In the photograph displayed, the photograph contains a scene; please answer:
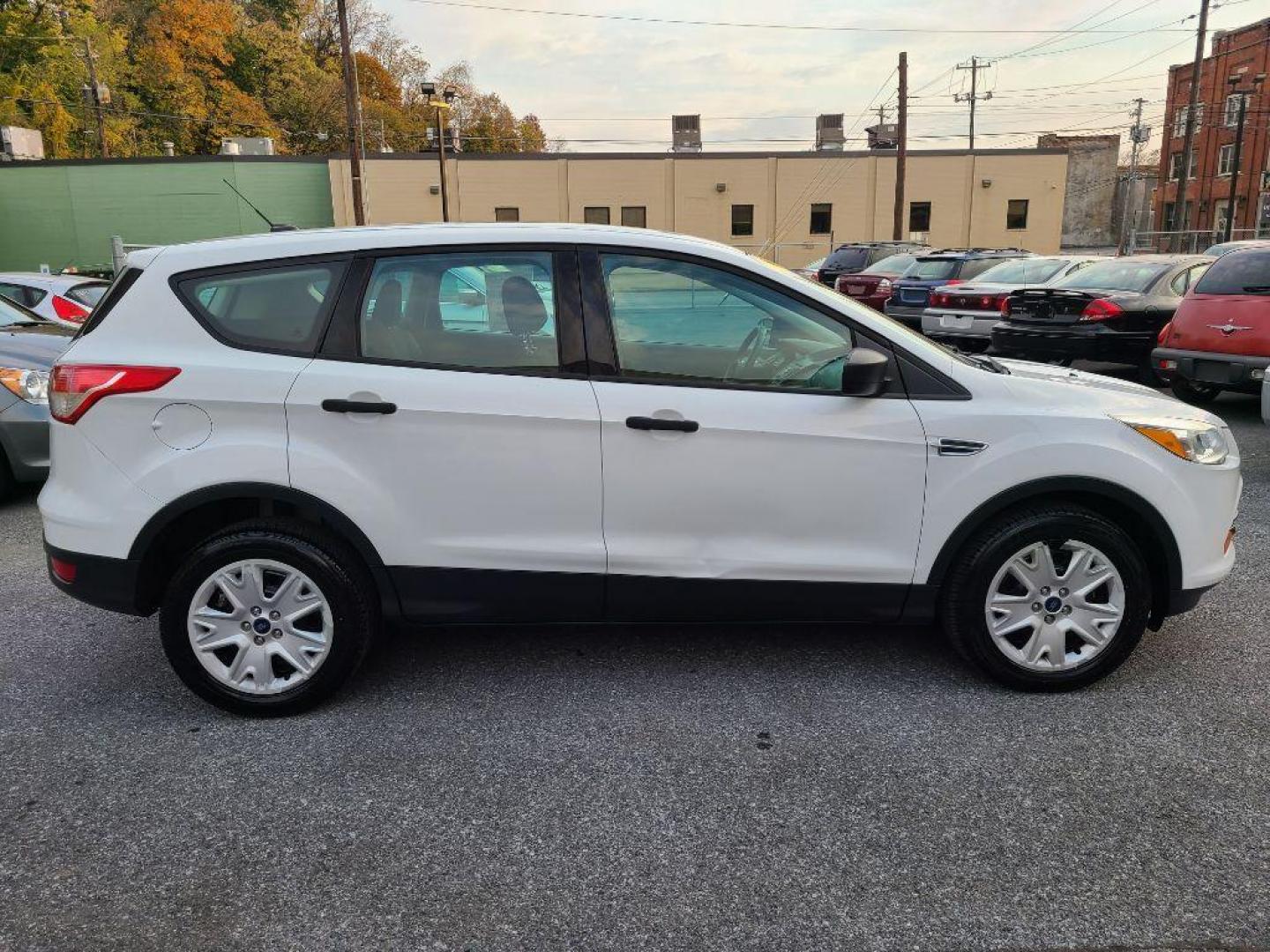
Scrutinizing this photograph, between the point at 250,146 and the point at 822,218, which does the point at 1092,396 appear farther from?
the point at 250,146

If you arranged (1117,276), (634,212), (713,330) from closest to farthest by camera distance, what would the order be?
(713,330) < (1117,276) < (634,212)

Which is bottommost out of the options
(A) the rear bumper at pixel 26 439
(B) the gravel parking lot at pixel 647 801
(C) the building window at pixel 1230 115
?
(B) the gravel parking lot at pixel 647 801

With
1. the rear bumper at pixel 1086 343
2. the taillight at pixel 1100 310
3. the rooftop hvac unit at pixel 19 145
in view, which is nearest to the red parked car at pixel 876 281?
the rear bumper at pixel 1086 343

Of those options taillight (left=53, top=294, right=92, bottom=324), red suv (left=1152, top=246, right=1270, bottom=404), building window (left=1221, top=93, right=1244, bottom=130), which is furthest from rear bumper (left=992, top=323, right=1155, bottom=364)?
building window (left=1221, top=93, right=1244, bottom=130)

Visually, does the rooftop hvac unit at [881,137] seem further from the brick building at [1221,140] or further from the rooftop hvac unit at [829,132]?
the brick building at [1221,140]

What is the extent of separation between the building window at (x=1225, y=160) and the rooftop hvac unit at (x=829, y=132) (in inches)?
776

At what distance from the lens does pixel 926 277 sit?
15.7 m

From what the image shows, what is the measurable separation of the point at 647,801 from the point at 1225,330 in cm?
779

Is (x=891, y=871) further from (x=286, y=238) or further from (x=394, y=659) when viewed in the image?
(x=286, y=238)

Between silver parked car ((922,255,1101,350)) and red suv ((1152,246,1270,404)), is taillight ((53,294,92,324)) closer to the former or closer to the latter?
silver parked car ((922,255,1101,350))

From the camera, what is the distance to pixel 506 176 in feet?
145

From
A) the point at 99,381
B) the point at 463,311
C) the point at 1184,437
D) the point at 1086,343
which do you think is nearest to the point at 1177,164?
the point at 1086,343

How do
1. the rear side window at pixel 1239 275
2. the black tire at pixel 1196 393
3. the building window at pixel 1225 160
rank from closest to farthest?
the rear side window at pixel 1239 275
the black tire at pixel 1196 393
the building window at pixel 1225 160

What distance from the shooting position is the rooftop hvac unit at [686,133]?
A: 46.8 meters
